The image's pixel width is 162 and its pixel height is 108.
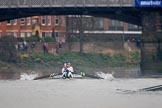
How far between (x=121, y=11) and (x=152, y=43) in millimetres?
5146

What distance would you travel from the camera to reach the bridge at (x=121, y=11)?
218 feet

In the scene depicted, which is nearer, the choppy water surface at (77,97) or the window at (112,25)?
the choppy water surface at (77,97)

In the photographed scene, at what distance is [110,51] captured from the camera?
92688 mm

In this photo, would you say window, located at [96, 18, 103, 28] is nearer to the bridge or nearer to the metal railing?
the bridge

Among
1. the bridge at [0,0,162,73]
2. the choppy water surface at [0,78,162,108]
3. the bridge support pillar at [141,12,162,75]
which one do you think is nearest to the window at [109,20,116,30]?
the bridge at [0,0,162,73]

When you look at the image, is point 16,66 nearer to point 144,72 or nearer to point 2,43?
point 2,43

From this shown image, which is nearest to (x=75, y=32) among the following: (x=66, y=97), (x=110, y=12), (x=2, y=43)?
(x=2, y=43)

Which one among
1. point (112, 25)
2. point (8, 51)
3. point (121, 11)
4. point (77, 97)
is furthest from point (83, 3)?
point (112, 25)

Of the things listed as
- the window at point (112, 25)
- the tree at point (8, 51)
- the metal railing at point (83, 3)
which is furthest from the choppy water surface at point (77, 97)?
the window at point (112, 25)

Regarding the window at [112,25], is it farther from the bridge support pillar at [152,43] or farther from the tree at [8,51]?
the bridge support pillar at [152,43]

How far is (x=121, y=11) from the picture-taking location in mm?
68812

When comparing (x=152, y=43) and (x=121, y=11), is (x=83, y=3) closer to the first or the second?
(x=121, y=11)

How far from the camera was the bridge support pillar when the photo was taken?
69.8 meters

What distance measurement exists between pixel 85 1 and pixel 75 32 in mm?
40436
